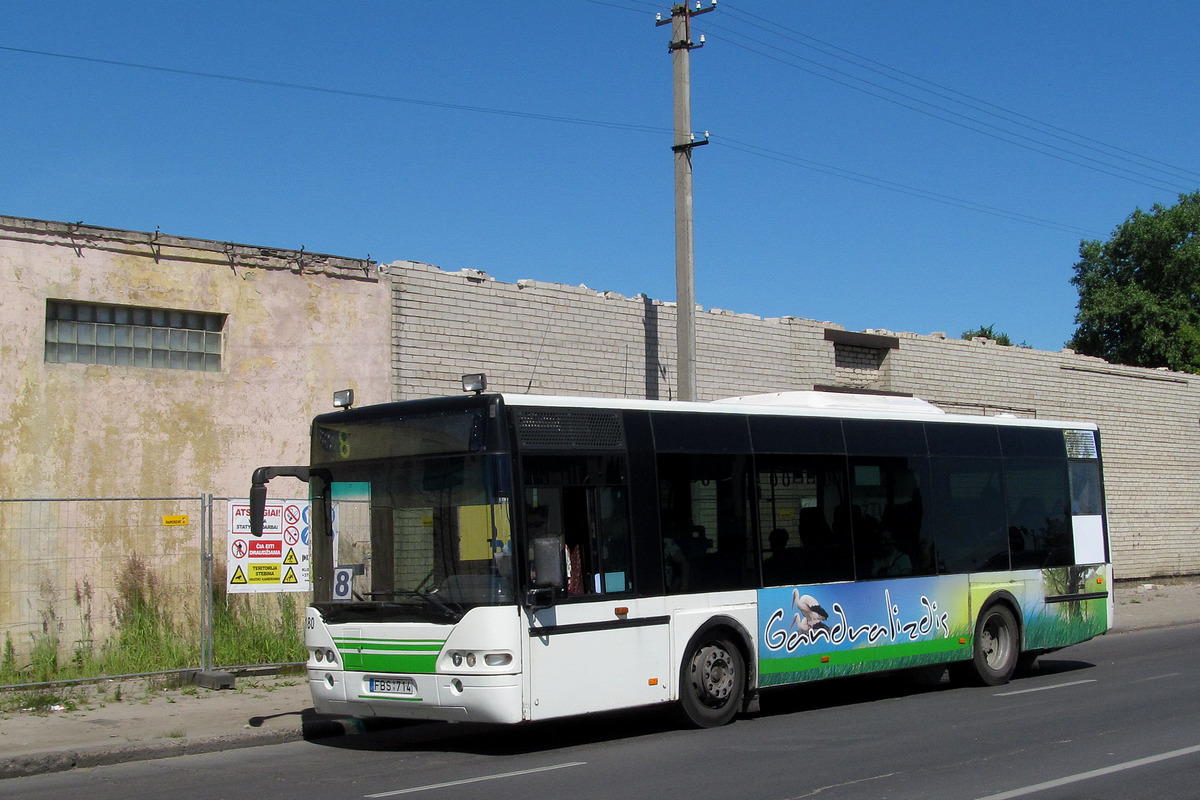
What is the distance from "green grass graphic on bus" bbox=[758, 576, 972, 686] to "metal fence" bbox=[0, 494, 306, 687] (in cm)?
607

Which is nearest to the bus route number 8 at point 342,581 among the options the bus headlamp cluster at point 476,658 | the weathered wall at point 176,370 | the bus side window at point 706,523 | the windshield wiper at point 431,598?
the windshield wiper at point 431,598

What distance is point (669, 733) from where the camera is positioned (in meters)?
10.8

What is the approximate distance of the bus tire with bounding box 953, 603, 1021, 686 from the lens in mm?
13750

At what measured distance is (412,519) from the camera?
9797 mm

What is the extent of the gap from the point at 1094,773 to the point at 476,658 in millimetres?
4402

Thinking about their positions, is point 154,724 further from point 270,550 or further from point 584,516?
point 584,516

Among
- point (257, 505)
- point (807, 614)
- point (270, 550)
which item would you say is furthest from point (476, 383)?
point (270, 550)

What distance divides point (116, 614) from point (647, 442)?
7.01m

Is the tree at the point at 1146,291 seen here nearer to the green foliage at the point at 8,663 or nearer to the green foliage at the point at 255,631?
the green foliage at the point at 255,631

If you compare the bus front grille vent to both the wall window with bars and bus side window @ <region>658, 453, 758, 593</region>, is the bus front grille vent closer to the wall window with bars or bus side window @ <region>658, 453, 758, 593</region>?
bus side window @ <region>658, 453, 758, 593</region>

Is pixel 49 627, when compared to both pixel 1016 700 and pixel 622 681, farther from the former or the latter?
pixel 1016 700

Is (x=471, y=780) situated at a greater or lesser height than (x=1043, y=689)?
greater

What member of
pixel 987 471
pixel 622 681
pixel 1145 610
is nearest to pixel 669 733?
pixel 622 681

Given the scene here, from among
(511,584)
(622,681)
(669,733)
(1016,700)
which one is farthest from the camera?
(1016,700)
